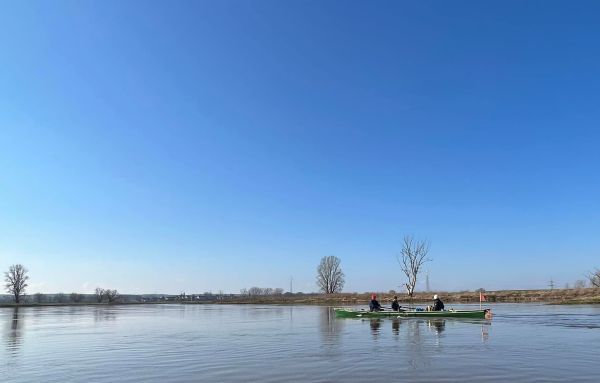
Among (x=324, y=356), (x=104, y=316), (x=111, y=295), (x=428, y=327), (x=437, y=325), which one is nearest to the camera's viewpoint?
(x=324, y=356)

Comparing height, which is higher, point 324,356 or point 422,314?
point 324,356

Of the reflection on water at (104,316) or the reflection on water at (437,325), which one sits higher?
the reflection on water at (437,325)

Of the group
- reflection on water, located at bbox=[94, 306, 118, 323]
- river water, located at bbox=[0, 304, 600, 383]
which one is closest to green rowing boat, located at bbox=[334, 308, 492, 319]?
river water, located at bbox=[0, 304, 600, 383]

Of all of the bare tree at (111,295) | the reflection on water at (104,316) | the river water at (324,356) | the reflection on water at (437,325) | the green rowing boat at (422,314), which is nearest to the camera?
the river water at (324,356)

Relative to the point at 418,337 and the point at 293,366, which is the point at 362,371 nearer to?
the point at 293,366

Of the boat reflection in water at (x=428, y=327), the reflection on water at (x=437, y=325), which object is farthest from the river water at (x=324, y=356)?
the reflection on water at (x=437, y=325)

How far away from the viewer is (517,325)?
3394cm

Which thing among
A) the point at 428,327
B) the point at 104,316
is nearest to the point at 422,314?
the point at 428,327

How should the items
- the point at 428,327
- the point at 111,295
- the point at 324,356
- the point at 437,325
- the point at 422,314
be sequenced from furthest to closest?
the point at 111,295 → the point at 422,314 → the point at 437,325 → the point at 428,327 → the point at 324,356

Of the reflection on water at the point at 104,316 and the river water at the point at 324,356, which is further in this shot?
the reflection on water at the point at 104,316

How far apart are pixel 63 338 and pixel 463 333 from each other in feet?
86.6

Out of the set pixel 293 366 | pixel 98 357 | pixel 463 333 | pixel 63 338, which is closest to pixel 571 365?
pixel 293 366

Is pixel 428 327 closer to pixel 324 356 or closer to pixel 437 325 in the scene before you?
pixel 437 325

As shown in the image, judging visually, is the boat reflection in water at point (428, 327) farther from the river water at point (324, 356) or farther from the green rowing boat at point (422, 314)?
the green rowing boat at point (422, 314)
